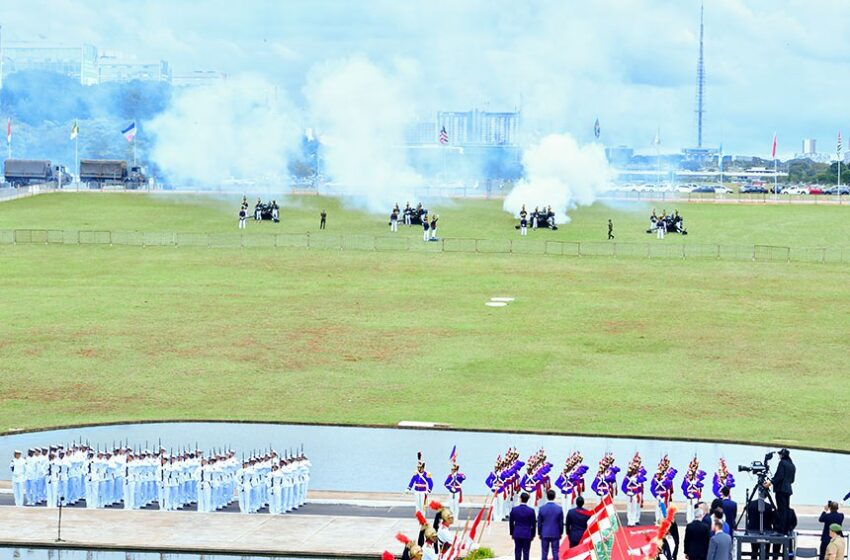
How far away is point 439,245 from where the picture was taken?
3937 inches

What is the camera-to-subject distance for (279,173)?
14575cm

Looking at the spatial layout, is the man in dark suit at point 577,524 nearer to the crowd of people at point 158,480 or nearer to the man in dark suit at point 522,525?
the man in dark suit at point 522,525

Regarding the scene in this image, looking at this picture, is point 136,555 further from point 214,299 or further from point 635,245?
point 635,245

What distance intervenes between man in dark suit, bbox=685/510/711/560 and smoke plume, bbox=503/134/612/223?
89285mm

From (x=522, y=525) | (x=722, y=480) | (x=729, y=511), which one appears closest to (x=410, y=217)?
(x=722, y=480)

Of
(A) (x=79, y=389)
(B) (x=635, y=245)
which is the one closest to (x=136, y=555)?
(A) (x=79, y=389)

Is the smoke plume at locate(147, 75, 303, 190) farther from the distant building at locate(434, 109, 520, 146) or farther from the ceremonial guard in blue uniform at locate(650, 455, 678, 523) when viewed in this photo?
the ceremonial guard in blue uniform at locate(650, 455, 678, 523)

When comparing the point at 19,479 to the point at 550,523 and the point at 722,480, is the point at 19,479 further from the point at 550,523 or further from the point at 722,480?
the point at 722,480

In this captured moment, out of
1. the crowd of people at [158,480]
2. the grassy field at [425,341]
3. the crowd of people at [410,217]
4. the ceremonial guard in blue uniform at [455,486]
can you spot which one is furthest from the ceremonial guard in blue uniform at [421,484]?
the crowd of people at [410,217]

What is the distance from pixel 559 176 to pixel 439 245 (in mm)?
27798

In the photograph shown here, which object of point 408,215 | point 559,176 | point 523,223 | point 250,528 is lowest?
point 250,528

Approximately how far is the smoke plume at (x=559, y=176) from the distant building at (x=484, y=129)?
52224 millimetres

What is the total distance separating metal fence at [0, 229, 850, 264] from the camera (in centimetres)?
9788

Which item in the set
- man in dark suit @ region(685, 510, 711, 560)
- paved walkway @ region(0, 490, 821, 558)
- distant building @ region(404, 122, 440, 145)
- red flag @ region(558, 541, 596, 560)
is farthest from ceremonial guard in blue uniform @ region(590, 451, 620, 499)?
distant building @ region(404, 122, 440, 145)
